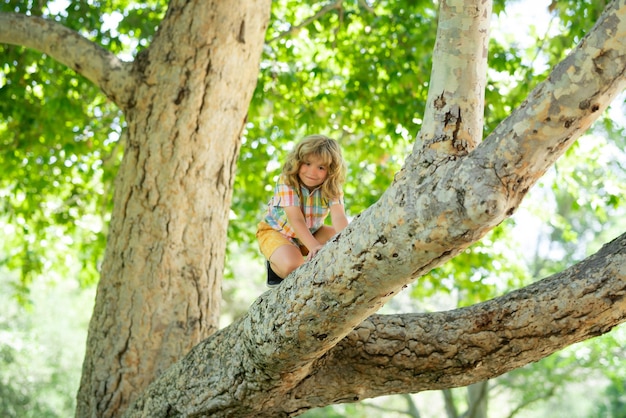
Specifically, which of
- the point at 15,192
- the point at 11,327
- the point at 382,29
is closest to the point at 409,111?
the point at 382,29

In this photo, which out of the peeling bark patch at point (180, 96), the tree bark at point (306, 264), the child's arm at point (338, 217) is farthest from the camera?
the peeling bark patch at point (180, 96)

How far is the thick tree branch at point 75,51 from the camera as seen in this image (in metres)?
5.29

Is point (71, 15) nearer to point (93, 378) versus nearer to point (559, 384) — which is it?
point (93, 378)

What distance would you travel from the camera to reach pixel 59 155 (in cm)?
902

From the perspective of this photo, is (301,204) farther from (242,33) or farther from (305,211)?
(242,33)

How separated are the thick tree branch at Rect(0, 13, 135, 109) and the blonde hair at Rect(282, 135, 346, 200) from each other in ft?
5.47

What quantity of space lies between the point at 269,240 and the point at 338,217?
41 centimetres

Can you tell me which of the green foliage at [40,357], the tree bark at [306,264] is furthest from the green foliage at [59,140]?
the green foliage at [40,357]

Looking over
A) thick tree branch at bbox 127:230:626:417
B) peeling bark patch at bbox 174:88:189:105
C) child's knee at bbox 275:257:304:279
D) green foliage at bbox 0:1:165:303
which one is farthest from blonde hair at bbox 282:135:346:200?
green foliage at bbox 0:1:165:303

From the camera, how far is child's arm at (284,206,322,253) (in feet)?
12.7

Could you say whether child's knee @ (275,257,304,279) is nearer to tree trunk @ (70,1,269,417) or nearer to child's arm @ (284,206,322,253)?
child's arm @ (284,206,322,253)

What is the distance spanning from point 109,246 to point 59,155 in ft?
14.5

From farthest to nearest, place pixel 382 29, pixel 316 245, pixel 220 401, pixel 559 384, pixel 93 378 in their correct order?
pixel 559 384
pixel 382 29
pixel 93 378
pixel 316 245
pixel 220 401

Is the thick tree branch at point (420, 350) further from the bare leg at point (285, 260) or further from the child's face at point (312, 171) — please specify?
the child's face at point (312, 171)
